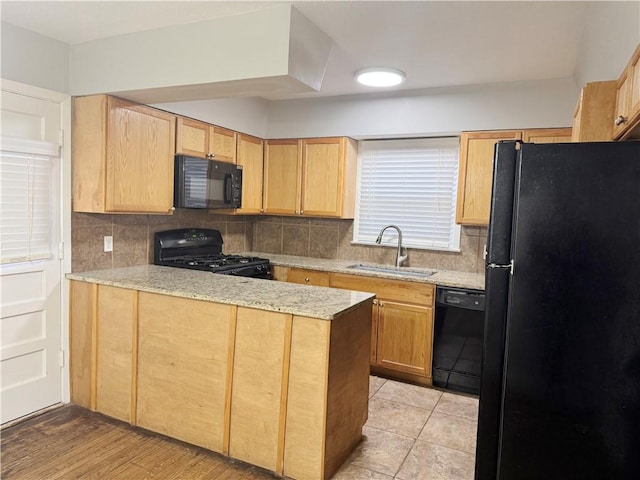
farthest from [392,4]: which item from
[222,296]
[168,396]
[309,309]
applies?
[168,396]

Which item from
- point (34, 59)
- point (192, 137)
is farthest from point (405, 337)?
point (34, 59)

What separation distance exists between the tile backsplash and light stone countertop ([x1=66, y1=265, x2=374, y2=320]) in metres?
0.22

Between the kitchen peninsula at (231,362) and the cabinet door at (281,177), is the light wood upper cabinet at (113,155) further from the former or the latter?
the cabinet door at (281,177)

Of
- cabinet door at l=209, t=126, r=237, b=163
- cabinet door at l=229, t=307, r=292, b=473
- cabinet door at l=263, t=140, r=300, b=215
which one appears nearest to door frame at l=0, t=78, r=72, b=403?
cabinet door at l=209, t=126, r=237, b=163

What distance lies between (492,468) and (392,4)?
215cm

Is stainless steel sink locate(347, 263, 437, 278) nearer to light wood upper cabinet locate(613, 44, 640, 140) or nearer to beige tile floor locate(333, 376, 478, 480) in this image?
beige tile floor locate(333, 376, 478, 480)

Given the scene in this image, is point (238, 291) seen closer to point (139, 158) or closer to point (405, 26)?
point (139, 158)

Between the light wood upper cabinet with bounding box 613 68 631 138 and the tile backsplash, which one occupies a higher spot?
the light wood upper cabinet with bounding box 613 68 631 138

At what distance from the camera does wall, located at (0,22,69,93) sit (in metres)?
2.45

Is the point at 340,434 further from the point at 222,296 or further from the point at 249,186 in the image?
the point at 249,186

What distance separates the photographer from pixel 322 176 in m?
4.16

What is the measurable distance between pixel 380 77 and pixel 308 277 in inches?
71.0

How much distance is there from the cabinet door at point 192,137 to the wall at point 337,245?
4.40ft

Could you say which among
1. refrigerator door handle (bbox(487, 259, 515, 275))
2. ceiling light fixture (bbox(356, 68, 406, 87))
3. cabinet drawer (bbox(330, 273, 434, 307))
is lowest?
cabinet drawer (bbox(330, 273, 434, 307))
